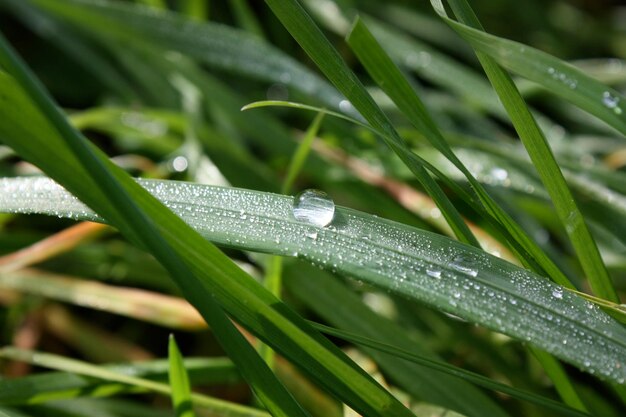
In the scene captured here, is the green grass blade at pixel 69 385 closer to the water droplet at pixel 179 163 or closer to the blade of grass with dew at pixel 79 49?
the water droplet at pixel 179 163

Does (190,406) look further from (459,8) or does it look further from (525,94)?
(525,94)

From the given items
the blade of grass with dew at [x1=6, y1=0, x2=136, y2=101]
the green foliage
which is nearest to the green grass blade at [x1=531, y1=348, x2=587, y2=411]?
the green foliage

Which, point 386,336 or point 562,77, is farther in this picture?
point 386,336

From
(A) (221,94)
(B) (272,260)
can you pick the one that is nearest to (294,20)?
(B) (272,260)

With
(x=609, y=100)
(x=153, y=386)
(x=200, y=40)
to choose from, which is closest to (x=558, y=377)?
(x=609, y=100)

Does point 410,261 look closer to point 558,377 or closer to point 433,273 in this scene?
point 433,273
